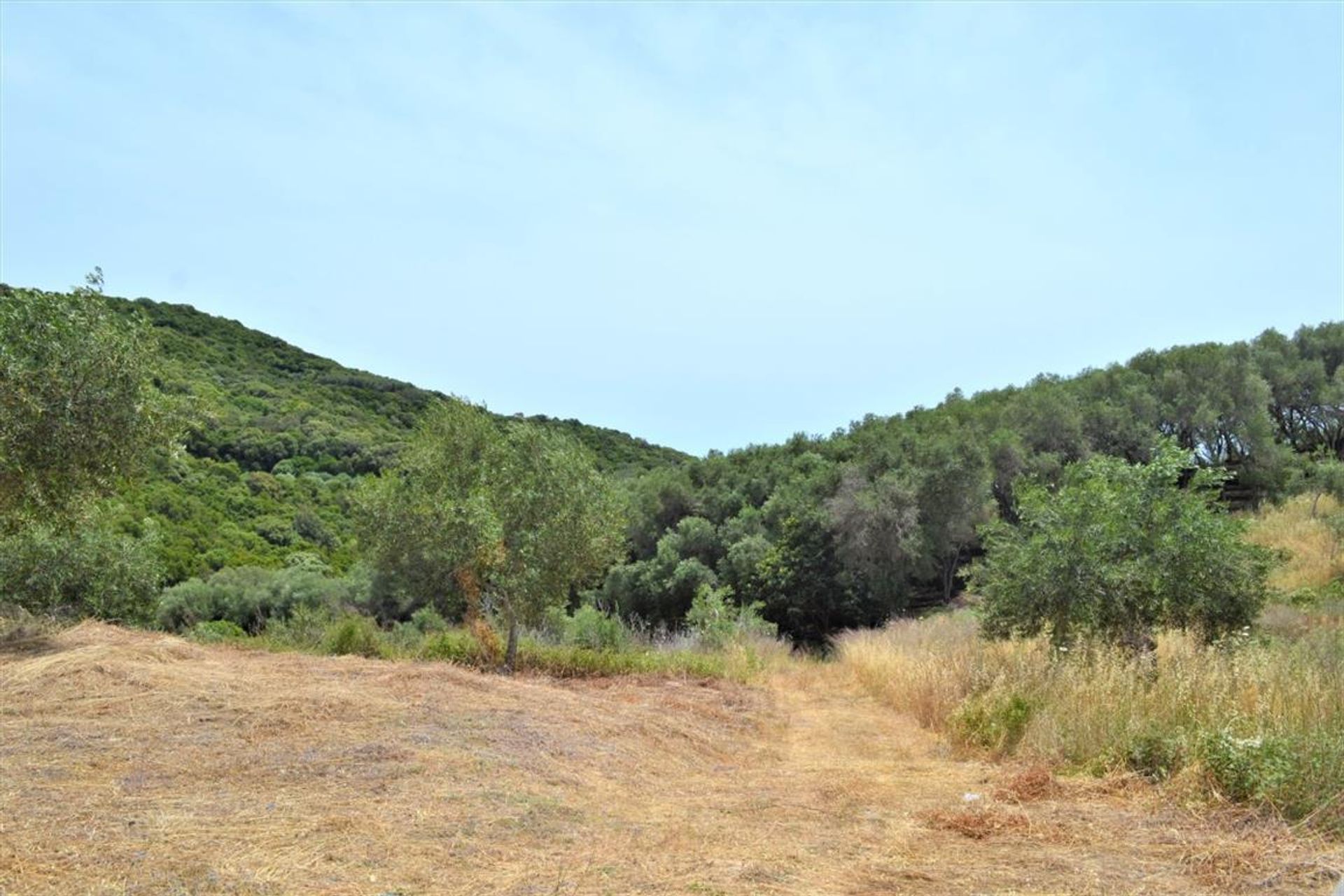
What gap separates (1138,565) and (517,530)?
31.1ft

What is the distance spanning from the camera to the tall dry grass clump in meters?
5.86

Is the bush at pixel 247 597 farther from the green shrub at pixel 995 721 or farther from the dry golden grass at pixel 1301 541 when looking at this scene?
the dry golden grass at pixel 1301 541

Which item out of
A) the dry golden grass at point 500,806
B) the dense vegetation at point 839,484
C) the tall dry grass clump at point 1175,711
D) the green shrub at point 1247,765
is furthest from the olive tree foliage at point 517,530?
the green shrub at point 1247,765

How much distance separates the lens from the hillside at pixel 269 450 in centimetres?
3844

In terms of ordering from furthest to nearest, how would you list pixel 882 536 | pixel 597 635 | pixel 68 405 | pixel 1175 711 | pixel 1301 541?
pixel 882 536, pixel 1301 541, pixel 597 635, pixel 68 405, pixel 1175 711

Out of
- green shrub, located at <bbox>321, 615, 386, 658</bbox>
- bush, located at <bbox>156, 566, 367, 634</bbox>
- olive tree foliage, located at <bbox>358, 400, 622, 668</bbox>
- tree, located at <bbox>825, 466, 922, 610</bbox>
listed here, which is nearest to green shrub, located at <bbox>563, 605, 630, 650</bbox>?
olive tree foliage, located at <bbox>358, 400, 622, 668</bbox>

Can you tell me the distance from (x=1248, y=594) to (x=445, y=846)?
401 inches

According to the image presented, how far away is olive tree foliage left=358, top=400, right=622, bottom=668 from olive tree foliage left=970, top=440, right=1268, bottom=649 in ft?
23.9

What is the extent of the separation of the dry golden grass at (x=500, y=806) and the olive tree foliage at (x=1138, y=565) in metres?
2.50

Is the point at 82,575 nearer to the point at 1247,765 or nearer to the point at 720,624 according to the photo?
the point at 720,624

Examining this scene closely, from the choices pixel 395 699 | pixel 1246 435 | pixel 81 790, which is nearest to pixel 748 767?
pixel 395 699

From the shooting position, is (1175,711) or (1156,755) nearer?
(1156,755)

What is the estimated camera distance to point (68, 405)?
1081 cm

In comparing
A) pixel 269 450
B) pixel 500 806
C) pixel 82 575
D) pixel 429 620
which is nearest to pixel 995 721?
pixel 500 806
